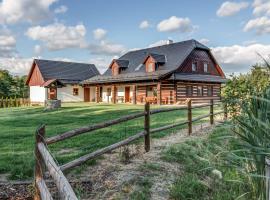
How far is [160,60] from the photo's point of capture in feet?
Answer: 104

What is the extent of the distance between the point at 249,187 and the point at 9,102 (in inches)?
1269

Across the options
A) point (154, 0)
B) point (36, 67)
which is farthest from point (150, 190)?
point (36, 67)

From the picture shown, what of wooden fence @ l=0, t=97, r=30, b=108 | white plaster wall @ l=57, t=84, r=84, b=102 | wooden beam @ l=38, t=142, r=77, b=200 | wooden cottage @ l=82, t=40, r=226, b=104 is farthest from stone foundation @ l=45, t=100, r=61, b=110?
wooden beam @ l=38, t=142, r=77, b=200

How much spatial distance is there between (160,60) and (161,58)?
0.46m

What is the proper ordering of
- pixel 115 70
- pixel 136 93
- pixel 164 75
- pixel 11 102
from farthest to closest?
pixel 115 70 → pixel 136 93 → pixel 11 102 → pixel 164 75

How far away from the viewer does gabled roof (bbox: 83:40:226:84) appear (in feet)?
100

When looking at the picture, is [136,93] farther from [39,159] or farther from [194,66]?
[39,159]

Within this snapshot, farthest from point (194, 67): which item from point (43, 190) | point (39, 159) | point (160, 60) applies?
point (43, 190)

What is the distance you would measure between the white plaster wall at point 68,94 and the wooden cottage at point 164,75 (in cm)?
328

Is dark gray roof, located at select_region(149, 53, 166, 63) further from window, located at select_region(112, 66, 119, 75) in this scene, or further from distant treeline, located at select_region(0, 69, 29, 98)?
distant treeline, located at select_region(0, 69, 29, 98)

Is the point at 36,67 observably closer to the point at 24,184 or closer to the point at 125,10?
the point at 125,10

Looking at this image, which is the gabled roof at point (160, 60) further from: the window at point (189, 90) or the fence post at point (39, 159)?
the fence post at point (39, 159)

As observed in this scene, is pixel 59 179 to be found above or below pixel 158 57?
below

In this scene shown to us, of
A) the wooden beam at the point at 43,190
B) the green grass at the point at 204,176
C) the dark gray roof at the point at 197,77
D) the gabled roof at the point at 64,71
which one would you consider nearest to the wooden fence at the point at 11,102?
the gabled roof at the point at 64,71
